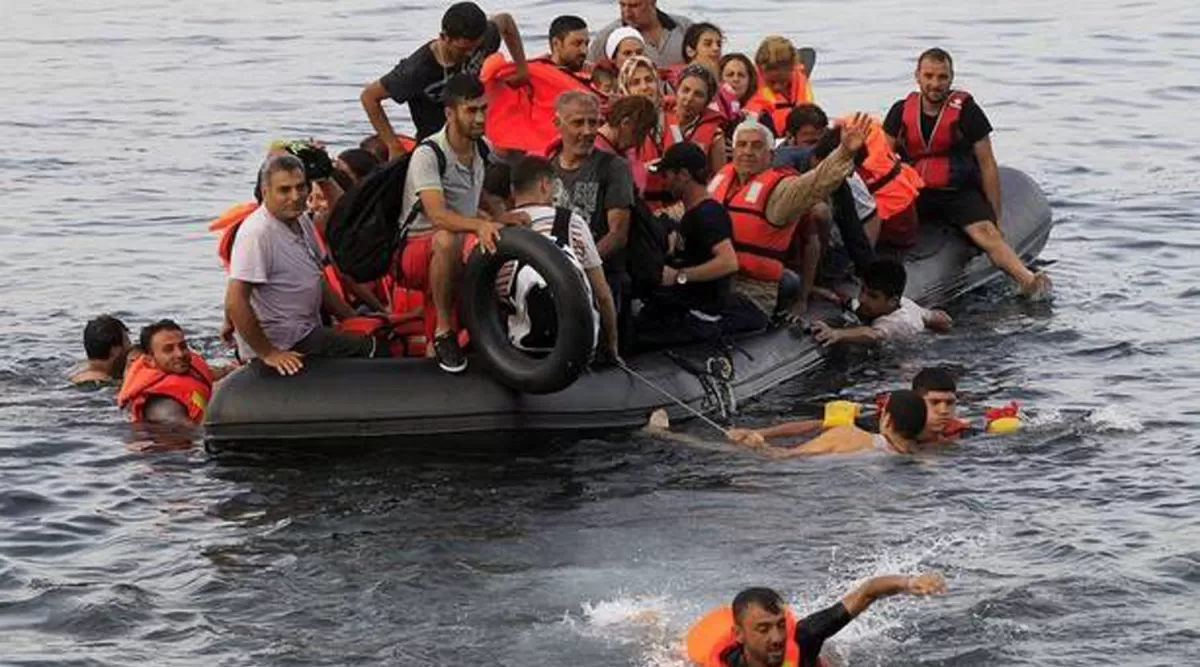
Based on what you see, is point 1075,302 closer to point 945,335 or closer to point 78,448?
point 945,335

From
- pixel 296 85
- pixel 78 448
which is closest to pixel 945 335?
pixel 78 448

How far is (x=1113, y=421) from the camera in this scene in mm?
14734

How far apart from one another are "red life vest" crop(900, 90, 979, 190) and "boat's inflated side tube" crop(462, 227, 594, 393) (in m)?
4.57

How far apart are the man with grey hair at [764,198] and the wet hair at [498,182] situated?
6.04 ft

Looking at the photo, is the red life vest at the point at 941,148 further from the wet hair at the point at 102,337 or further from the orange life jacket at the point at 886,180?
the wet hair at the point at 102,337

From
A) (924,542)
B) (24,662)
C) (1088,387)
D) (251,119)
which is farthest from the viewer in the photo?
(251,119)

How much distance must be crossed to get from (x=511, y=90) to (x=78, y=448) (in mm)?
3664

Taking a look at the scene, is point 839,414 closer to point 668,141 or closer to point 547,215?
point 547,215

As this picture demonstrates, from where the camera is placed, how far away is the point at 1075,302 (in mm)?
18219

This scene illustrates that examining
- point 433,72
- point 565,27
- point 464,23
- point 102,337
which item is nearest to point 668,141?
point 565,27

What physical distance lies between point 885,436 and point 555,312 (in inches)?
75.4

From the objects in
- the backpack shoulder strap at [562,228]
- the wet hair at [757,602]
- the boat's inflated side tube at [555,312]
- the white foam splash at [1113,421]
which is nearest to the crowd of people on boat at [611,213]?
the backpack shoulder strap at [562,228]

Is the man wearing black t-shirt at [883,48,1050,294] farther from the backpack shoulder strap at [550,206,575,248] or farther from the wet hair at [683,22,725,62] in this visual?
the backpack shoulder strap at [550,206,575,248]

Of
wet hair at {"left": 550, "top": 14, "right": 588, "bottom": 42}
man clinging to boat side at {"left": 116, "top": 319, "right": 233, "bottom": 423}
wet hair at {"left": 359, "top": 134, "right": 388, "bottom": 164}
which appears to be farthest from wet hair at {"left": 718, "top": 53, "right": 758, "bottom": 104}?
man clinging to boat side at {"left": 116, "top": 319, "right": 233, "bottom": 423}
